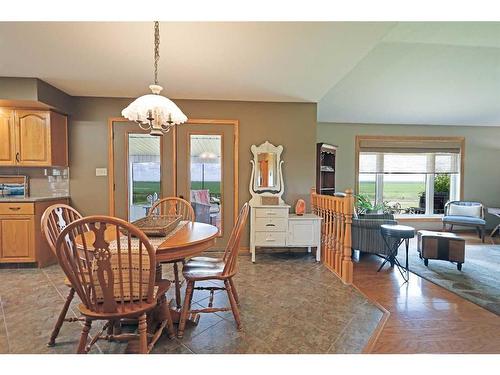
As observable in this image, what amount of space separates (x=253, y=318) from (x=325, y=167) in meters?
3.53

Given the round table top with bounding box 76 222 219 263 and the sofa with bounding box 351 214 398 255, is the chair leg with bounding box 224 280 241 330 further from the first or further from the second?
the sofa with bounding box 351 214 398 255

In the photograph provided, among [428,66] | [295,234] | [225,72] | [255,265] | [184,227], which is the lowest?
[255,265]

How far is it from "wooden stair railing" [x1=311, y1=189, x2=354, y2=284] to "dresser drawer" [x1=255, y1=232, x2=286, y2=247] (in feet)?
1.90

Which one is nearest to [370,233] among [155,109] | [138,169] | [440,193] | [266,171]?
[266,171]

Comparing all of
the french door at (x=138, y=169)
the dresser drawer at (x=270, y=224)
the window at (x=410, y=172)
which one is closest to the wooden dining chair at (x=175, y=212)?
the french door at (x=138, y=169)

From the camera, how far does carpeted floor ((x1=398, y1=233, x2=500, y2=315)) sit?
2.68 m

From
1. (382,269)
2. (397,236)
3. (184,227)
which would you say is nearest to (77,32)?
(184,227)

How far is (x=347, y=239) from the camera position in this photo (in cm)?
302

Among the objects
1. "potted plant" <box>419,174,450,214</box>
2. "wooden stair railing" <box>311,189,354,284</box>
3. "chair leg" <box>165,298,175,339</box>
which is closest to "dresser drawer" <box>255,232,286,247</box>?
"wooden stair railing" <box>311,189,354,284</box>

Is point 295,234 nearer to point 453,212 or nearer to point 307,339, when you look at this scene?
point 307,339

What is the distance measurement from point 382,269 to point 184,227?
267cm

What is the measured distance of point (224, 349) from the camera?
1.79 m

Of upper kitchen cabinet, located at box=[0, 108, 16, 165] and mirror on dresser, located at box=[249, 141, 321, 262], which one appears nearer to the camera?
upper kitchen cabinet, located at box=[0, 108, 16, 165]

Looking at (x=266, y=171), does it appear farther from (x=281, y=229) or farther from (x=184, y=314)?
(x=184, y=314)
